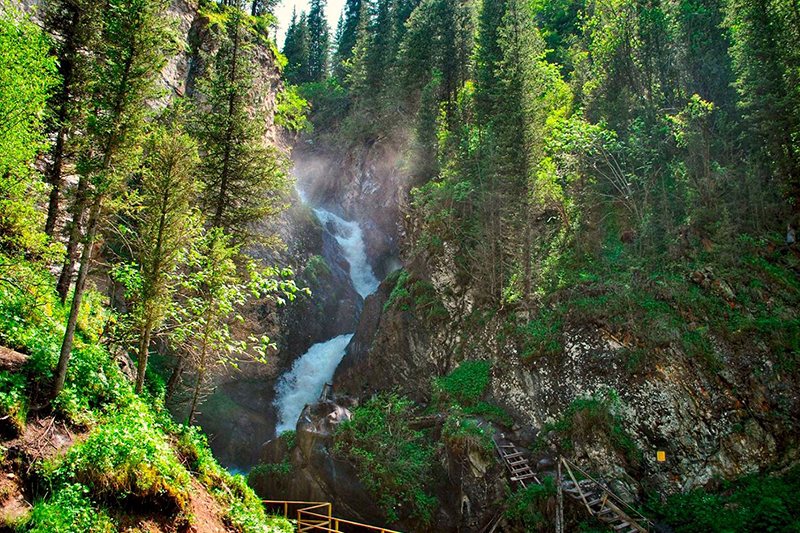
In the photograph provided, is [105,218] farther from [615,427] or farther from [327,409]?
[615,427]

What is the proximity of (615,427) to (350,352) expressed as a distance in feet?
48.7

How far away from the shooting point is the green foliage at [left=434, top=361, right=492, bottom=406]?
1766 cm

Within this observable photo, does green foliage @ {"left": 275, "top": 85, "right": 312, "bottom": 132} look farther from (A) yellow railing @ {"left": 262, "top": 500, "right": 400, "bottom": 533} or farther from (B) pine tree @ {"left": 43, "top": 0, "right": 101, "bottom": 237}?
(A) yellow railing @ {"left": 262, "top": 500, "right": 400, "bottom": 533}

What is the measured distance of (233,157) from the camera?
14.6 meters

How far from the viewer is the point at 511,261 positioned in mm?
20000

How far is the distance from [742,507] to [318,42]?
205 feet

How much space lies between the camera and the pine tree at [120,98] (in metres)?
8.32

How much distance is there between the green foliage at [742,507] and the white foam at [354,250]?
22988 millimetres

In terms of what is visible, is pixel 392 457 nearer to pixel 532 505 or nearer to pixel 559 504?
pixel 532 505

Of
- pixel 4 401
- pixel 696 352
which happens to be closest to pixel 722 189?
pixel 696 352

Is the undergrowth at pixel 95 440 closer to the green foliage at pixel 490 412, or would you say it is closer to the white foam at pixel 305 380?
the green foliage at pixel 490 412

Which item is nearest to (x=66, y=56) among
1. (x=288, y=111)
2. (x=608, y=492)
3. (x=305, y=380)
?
(x=608, y=492)

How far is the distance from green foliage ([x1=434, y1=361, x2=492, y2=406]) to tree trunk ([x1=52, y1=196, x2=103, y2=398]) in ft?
45.0

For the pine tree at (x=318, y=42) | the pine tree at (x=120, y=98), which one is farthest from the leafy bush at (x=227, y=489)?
the pine tree at (x=318, y=42)
